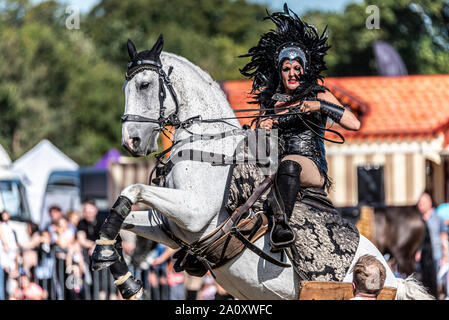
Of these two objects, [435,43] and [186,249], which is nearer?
[186,249]

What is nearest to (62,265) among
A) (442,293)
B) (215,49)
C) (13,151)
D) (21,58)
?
(442,293)

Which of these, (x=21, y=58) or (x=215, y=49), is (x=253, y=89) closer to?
(x=21, y=58)

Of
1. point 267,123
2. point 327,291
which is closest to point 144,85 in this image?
point 267,123

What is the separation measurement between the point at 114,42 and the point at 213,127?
4961cm

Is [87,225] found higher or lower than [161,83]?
lower

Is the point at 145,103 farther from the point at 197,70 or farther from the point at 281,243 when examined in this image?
the point at 281,243

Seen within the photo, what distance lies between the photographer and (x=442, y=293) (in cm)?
1249

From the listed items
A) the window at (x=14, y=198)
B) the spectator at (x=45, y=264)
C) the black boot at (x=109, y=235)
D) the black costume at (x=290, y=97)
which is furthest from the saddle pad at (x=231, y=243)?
the window at (x=14, y=198)

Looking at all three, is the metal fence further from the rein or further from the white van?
the white van

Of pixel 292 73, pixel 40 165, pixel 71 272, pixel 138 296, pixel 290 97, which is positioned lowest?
pixel 71 272

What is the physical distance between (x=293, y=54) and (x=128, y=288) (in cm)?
224

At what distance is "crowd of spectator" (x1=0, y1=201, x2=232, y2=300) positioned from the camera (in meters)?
11.7

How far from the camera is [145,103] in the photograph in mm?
6680

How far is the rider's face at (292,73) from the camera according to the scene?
691cm
